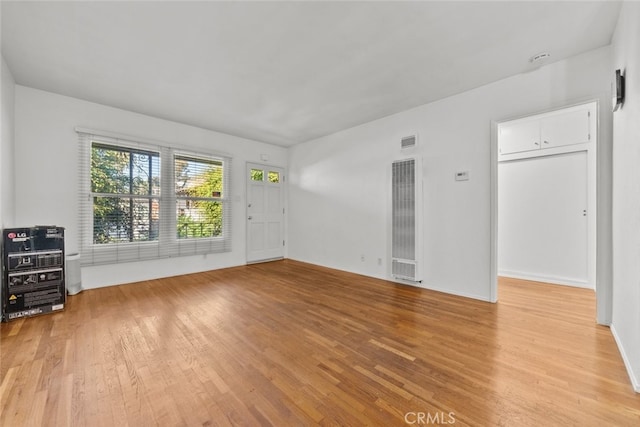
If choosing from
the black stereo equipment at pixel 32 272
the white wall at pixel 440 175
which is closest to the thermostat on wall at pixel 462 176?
the white wall at pixel 440 175

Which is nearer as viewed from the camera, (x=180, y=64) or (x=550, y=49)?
(x=550, y=49)

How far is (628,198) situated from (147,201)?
5609mm

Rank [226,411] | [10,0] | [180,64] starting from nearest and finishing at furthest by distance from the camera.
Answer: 1. [226,411]
2. [10,0]
3. [180,64]

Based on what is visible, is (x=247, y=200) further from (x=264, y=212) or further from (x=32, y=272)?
(x=32, y=272)

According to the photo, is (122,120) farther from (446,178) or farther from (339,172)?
(446,178)

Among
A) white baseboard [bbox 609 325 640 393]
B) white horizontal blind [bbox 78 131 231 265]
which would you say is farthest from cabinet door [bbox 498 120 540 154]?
white horizontal blind [bbox 78 131 231 265]

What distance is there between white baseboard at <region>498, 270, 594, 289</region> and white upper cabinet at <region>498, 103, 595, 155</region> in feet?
6.64

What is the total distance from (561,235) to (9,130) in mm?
7477

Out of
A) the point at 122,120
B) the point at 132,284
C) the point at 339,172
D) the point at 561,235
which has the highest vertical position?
the point at 122,120

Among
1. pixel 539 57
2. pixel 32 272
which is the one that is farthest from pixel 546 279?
pixel 32 272

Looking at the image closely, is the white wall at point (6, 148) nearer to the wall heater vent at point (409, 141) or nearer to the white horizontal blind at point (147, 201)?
the white horizontal blind at point (147, 201)

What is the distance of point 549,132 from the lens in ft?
12.9

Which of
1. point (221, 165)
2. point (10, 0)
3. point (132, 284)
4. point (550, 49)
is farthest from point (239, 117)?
point (550, 49)

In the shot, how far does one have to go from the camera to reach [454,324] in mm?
2490
